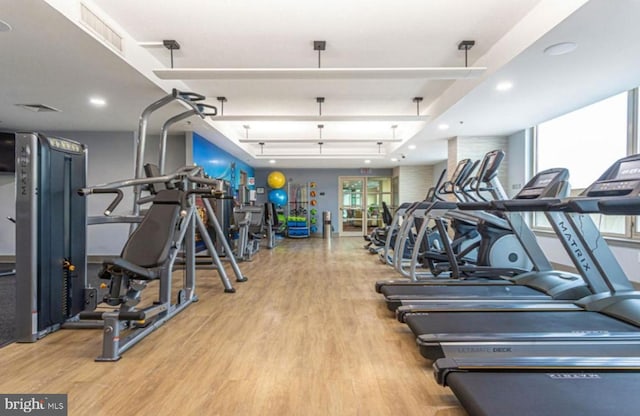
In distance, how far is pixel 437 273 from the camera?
4.44 meters

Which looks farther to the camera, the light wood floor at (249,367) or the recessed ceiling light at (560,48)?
the recessed ceiling light at (560,48)

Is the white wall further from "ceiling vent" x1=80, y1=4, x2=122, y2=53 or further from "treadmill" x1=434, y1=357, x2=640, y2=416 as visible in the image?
"ceiling vent" x1=80, y1=4, x2=122, y2=53

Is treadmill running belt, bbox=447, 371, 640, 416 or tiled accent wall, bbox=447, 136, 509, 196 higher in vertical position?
tiled accent wall, bbox=447, 136, 509, 196

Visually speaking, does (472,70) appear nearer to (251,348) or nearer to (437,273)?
(437,273)

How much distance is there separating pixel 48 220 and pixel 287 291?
2.42 metres

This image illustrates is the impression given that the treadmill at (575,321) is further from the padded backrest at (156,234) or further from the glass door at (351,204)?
the glass door at (351,204)

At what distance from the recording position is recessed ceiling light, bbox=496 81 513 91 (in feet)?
12.8

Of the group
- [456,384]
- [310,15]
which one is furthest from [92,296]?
[310,15]

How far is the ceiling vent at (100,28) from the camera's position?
2.67m

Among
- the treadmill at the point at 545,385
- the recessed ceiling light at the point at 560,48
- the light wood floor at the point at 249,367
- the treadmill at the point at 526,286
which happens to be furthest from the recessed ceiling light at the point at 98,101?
the recessed ceiling light at the point at 560,48

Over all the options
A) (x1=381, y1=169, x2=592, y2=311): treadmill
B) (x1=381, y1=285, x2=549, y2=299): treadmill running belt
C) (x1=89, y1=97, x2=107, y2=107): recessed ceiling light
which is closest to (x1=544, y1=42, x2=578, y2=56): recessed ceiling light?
(x1=381, y1=169, x2=592, y2=311): treadmill

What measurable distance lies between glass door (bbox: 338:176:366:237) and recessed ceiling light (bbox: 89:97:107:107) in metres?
8.25

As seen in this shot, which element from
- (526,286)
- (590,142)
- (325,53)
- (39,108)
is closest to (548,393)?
(526,286)

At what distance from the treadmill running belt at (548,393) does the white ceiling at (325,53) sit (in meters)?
2.57
